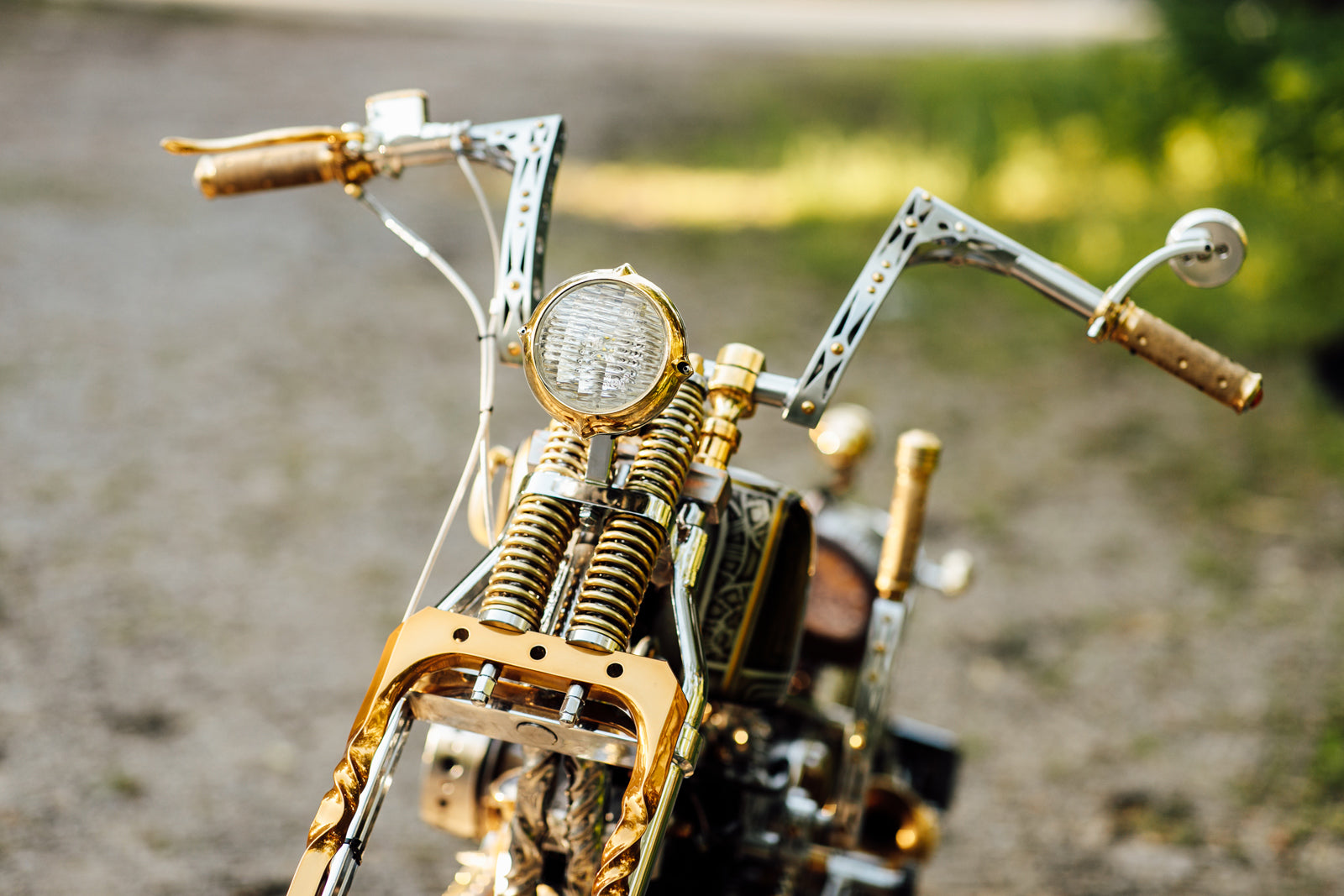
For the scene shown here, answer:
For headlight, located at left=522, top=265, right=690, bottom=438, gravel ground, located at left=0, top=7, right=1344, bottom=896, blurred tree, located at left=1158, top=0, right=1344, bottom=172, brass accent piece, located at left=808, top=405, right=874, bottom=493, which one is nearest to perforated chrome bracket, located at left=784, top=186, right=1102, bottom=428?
headlight, located at left=522, top=265, right=690, bottom=438

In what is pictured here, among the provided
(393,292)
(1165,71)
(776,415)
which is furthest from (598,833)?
(1165,71)

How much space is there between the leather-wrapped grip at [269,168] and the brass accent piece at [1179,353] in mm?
1115

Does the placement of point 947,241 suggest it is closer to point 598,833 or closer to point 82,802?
point 598,833

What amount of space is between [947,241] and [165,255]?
5.45 meters

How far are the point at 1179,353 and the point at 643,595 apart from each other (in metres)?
0.80

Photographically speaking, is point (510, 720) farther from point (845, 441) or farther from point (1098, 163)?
point (1098, 163)

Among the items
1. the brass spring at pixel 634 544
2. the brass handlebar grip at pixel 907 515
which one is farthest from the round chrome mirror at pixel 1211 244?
the brass spring at pixel 634 544

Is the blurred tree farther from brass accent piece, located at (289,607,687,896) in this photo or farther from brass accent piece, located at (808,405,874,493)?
brass accent piece, located at (289,607,687,896)

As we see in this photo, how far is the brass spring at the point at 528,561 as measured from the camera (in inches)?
41.8

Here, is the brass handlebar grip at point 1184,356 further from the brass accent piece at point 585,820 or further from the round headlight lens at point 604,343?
the brass accent piece at point 585,820

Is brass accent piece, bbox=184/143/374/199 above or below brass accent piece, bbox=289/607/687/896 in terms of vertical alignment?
above

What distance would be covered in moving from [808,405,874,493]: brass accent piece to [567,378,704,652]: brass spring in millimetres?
947

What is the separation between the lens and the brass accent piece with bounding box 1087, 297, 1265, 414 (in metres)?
1.39

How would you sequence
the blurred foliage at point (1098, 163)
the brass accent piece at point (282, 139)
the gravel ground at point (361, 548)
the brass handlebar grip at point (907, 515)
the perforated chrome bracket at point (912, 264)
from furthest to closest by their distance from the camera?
the blurred foliage at point (1098, 163), the gravel ground at point (361, 548), the brass handlebar grip at point (907, 515), the brass accent piece at point (282, 139), the perforated chrome bracket at point (912, 264)
